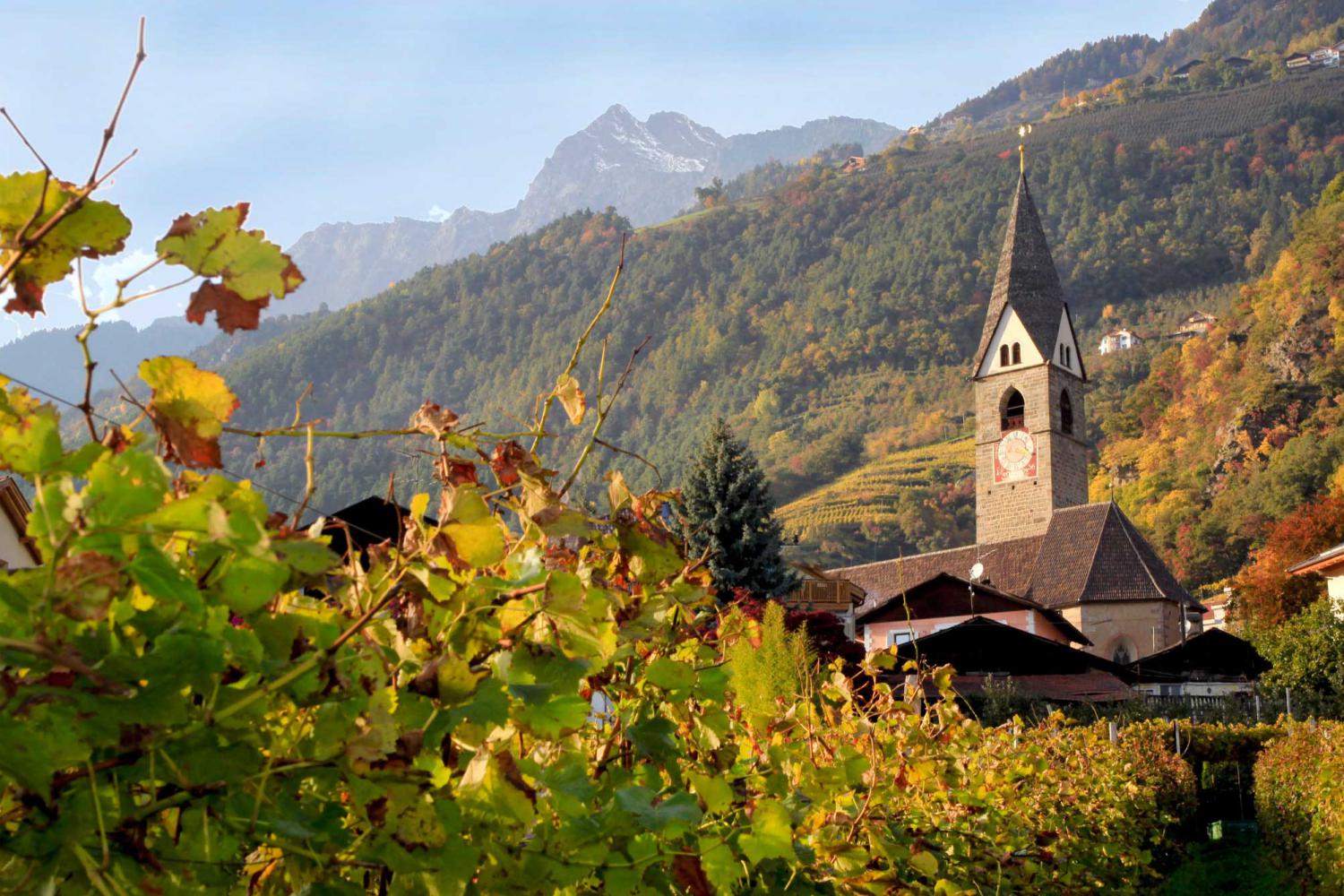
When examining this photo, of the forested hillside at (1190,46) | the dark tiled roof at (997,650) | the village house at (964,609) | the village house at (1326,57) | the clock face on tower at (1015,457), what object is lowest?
the village house at (964,609)

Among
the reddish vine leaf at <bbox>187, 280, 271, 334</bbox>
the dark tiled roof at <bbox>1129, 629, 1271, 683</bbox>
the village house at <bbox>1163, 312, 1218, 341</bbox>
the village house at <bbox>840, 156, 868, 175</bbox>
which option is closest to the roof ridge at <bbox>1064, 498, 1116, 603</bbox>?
the dark tiled roof at <bbox>1129, 629, 1271, 683</bbox>

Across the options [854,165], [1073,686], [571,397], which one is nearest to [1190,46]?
[854,165]

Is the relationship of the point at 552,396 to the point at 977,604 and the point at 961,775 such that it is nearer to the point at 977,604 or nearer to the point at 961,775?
the point at 961,775

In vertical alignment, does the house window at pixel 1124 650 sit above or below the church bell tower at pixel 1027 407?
below

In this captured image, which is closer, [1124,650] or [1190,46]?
[1124,650]

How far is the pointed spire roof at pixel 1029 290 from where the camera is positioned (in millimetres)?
47562

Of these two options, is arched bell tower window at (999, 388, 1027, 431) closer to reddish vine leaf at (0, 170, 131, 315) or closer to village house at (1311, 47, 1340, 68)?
reddish vine leaf at (0, 170, 131, 315)

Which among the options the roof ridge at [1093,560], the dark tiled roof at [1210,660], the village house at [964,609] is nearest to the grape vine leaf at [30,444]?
the dark tiled roof at [1210,660]

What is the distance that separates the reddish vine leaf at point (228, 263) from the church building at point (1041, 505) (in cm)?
4010

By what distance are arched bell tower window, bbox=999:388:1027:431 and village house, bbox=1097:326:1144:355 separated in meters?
62.3

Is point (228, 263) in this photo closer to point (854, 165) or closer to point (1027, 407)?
point (1027, 407)

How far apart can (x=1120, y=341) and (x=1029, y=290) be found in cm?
6302

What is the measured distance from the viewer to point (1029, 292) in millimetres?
48594

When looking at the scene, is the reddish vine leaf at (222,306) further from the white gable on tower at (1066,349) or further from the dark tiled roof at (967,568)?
the white gable on tower at (1066,349)
